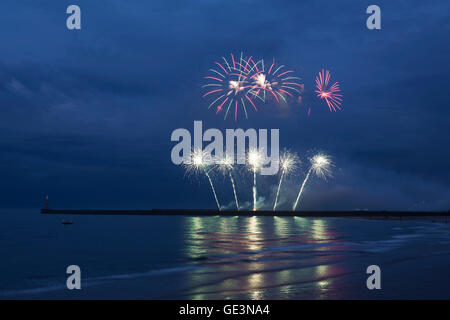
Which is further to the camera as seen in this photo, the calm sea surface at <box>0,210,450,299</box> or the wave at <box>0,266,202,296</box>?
the wave at <box>0,266,202,296</box>

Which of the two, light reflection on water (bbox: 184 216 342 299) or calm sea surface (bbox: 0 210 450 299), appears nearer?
calm sea surface (bbox: 0 210 450 299)

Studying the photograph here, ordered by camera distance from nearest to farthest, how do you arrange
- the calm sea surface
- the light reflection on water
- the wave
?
the calm sea surface < the light reflection on water < the wave

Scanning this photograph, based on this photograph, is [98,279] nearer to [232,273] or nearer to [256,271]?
[232,273]

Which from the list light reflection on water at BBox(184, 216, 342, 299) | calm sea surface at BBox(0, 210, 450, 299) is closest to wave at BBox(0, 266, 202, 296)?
calm sea surface at BBox(0, 210, 450, 299)

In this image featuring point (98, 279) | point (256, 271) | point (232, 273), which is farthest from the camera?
point (256, 271)

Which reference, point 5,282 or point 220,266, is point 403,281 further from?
point 5,282

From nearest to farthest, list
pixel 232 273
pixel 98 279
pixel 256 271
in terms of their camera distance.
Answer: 1. pixel 98 279
2. pixel 232 273
3. pixel 256 271

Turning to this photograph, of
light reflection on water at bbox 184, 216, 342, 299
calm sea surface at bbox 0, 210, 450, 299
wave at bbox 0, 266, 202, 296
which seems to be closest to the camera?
calm sea surface at bbox 0, 210, 450, 299

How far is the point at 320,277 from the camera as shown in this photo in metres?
25.4

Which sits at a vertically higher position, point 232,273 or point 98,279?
point 232,273

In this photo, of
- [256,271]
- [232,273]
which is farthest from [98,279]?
[256,271]

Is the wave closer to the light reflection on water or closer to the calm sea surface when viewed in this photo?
the calm sea surface
